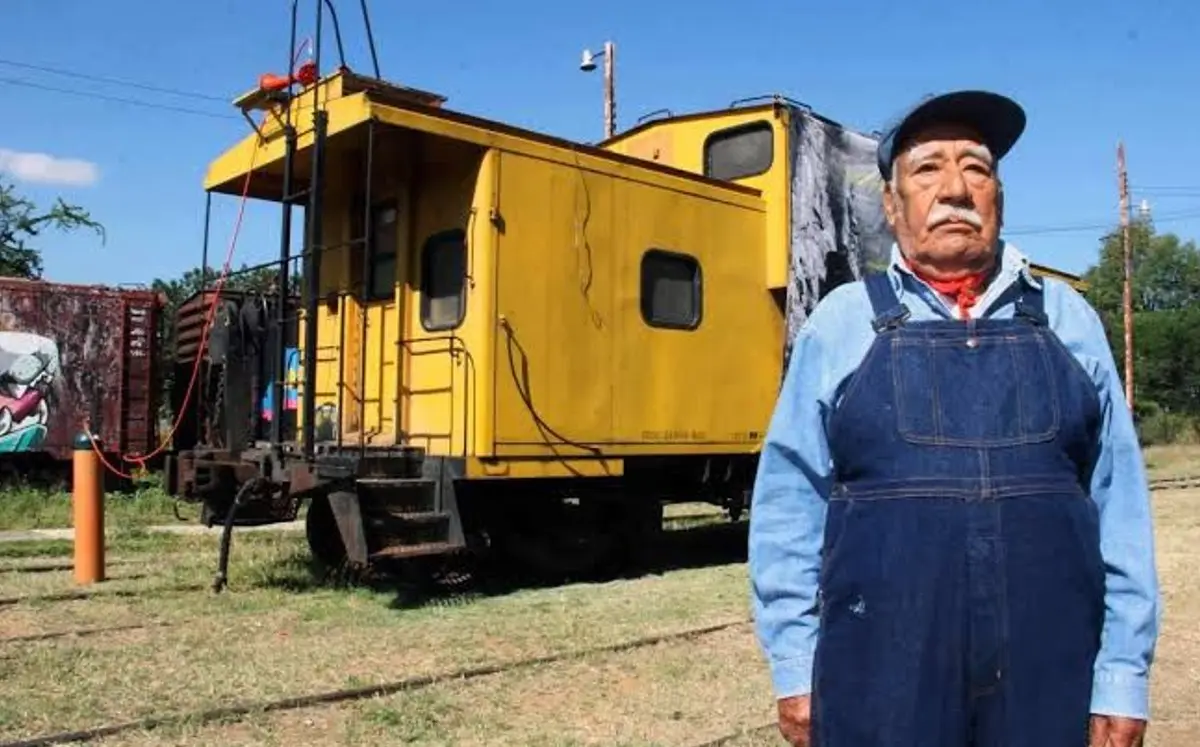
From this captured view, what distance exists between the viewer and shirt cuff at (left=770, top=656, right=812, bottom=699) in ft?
7.18

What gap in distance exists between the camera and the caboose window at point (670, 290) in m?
9.52

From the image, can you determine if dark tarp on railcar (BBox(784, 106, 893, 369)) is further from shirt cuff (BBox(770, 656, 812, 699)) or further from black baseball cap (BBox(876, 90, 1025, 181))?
shirt cuff (BBox(770, 656, 812, 699))

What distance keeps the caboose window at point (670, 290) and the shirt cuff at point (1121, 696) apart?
7.45 metres

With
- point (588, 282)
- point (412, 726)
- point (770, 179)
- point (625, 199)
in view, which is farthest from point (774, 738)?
point (770, 179)

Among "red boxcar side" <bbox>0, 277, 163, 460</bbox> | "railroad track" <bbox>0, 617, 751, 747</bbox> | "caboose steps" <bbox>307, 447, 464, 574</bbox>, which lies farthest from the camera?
"red boxcar side" <bbox>0, 277, 163, 460</bbox>

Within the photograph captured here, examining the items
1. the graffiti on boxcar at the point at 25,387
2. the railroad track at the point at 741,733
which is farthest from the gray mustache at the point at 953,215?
the graffiti on boxcar at the point at 25,387

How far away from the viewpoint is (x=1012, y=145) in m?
2.39

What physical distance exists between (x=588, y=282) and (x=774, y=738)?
4.73 metres

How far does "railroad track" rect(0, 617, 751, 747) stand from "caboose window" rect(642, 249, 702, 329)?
3318 millimetres

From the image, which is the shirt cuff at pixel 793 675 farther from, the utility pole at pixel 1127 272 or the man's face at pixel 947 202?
the utility pole at pixel 1127 272

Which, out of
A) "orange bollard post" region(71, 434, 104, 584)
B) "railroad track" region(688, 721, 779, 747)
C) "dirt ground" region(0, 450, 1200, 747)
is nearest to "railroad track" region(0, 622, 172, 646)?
"dirt ground" region(0, 450, 1200, 747)

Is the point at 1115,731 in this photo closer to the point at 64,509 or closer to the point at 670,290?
the point at 670,290

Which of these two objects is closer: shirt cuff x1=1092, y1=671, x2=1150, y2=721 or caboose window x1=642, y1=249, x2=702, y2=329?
shirt cuff x1=1092, y1=671, x2=1150, y2=721

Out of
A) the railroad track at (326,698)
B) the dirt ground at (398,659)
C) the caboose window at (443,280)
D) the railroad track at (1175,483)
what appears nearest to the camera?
the railroad track at (326,698)
